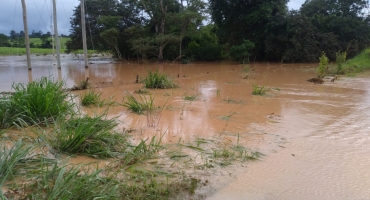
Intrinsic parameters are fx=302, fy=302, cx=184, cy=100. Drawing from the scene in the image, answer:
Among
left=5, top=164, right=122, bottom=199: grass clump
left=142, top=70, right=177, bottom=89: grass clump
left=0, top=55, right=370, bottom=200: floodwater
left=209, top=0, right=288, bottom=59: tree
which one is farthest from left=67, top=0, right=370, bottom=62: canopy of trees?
left=5, top=164, right=122, bottom=199: grass clump

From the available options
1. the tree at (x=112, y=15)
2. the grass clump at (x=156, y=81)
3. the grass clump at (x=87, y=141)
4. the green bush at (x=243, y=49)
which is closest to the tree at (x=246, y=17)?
the green bush at (x=243, y=49)

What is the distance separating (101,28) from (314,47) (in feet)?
60.5

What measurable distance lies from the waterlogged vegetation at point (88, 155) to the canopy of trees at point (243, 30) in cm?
1800

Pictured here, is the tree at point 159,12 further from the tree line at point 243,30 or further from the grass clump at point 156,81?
the grass clump at point 156,81

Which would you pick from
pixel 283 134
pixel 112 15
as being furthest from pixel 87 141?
pixel 112 15

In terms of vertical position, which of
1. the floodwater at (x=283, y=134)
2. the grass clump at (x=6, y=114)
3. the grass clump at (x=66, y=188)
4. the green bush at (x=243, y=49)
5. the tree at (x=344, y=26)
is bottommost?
the floodwater at (x=283, y=134)

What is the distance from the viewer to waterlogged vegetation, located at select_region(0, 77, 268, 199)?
2.40 m

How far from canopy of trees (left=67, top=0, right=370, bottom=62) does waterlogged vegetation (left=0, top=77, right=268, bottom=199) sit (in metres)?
18.0

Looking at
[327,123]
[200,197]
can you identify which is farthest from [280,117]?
[200,197]

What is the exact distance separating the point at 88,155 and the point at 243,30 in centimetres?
2293

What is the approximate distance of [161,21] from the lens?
23984 mm

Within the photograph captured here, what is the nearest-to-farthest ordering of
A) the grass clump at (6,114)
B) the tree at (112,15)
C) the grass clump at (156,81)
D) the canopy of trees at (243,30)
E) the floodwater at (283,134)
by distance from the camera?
the floodwater at (283,134) < the grass clump at (6,114) < the grass clump at (156,81) < the canopy of trees at (243,30) < the tree at (112,15)

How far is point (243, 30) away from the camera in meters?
24.6

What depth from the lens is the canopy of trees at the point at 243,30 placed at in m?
21.8
